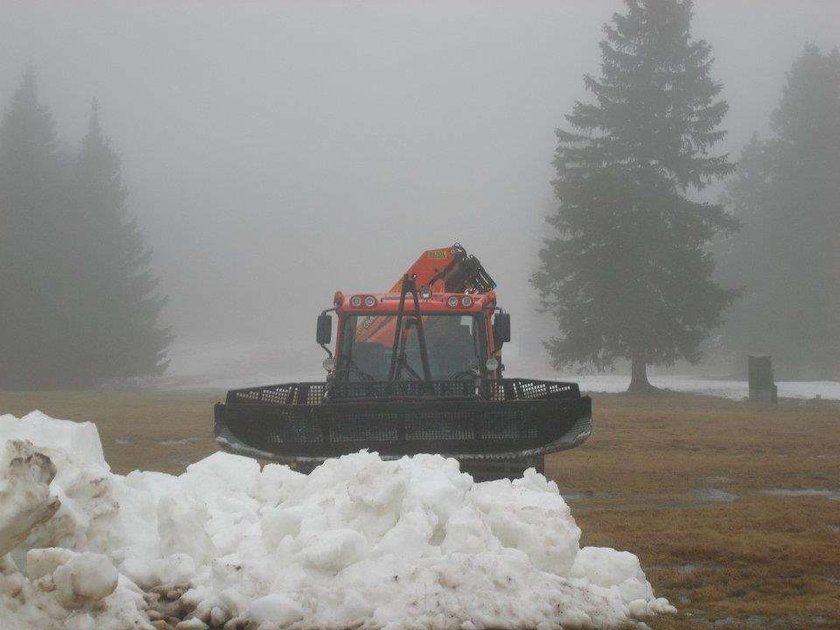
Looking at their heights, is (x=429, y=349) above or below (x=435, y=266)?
below

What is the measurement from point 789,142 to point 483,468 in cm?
3317

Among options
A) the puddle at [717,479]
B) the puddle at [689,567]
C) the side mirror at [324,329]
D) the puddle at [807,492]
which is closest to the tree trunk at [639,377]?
the puddle at [717,479]

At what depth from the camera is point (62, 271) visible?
32.2 meters

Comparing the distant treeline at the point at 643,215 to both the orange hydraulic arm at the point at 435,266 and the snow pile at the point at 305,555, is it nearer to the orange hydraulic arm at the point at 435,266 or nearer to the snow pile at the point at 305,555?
the orange hydraulic arm at the point at 435,266

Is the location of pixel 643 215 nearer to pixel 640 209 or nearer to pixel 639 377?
pixel 640 209

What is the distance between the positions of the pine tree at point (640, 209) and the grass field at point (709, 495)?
681 centimetres

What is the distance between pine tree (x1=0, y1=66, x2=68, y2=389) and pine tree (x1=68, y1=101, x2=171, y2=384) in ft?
2.85

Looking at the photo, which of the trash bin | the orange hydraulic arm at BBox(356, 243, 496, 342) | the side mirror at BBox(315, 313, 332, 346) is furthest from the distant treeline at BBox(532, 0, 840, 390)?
the side mirror at BBox(315, 313, 332, 346)

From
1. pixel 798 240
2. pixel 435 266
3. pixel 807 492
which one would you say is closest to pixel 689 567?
pixel 807 492

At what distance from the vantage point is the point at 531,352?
197ft

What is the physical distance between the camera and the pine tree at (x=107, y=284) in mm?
32047

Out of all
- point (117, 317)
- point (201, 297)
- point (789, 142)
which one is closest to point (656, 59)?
point (789, 142)

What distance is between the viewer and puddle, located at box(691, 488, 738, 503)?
25.1 feet

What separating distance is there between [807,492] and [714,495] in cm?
97
